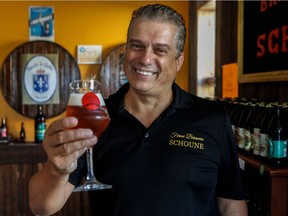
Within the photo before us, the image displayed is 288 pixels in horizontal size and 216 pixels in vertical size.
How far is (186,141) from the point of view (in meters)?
1.38

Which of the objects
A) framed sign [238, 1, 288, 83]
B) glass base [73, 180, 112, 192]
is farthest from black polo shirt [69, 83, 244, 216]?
framed sign [238, 1, 288, 83]

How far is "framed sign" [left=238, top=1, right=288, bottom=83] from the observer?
2074mm

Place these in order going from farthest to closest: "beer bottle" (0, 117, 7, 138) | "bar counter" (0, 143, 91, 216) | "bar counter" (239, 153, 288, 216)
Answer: "beer bottle" (0, 117, 7, 138), "bar counter" (0, 143, 91, 216), "bar counter" (239, 153, 288, 216)

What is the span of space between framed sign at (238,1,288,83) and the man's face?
0.94 m

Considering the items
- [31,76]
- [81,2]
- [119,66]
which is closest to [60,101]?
[31,76]

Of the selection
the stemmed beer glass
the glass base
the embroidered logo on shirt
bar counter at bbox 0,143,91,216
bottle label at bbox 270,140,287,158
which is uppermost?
the stemmed beer glass

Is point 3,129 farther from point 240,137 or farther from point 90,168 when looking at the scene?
point 90,168

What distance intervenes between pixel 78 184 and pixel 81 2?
3.15 m

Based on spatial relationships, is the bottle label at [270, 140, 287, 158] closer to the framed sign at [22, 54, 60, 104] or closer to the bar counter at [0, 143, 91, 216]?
the bar counter at [0, 143, 91, 216]

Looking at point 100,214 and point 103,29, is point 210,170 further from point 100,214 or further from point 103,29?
point 103,29

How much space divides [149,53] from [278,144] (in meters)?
0.73

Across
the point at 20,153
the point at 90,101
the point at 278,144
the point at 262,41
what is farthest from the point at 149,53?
Result: the point at 20,153

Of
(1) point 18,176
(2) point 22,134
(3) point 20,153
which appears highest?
(2) point 22,134

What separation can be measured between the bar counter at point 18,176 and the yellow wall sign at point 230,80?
182 cm
